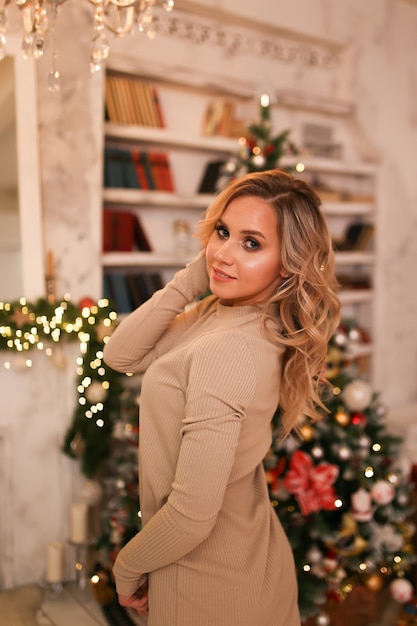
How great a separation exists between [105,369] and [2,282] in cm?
59

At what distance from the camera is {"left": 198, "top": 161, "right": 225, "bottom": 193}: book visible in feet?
11.0

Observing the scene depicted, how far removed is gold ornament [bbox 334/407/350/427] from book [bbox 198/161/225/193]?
4.69 feet

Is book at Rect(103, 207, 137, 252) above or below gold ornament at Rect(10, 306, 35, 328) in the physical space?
above

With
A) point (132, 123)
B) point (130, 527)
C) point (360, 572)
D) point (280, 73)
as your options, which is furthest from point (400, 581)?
point (280, 73)

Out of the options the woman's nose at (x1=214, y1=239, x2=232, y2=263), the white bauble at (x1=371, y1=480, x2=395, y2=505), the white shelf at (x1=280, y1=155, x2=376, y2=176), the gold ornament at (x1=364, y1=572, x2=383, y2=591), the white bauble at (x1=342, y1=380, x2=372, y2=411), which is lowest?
the gold ornament at (x1=364, y1=572, x2=383, y2=591)

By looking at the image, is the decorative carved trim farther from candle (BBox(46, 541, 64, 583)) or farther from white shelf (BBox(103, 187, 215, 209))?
candle (BBox(46, 541, 64, 583))

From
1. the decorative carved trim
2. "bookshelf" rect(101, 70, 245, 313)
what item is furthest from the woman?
the decorative carved trim

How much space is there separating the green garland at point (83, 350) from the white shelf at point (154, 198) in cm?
59

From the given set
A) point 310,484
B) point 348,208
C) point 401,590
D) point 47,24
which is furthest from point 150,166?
point 401,590

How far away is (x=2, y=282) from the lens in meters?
2.52

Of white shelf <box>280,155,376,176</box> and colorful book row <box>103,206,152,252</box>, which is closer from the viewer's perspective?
colorful book row <box>103,206,152,252</box>

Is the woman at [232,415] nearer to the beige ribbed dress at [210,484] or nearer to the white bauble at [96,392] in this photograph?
the beige ribbed dress at [210,484]

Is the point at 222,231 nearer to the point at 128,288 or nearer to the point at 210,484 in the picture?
the point at 210,484

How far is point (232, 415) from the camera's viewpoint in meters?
1.14
